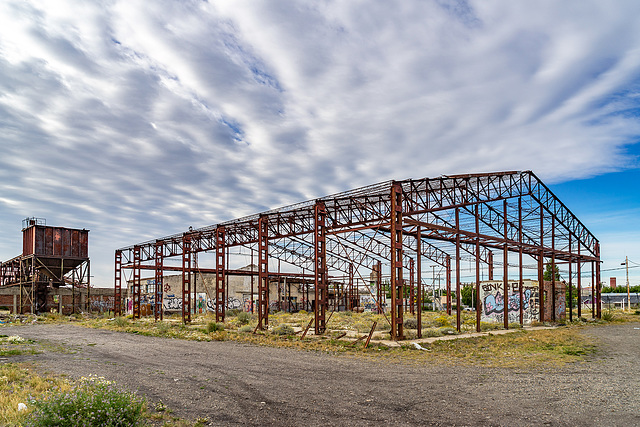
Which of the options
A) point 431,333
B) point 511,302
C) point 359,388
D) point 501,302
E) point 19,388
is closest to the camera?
point 19,388

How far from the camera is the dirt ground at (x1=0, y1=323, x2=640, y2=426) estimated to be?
7.80 m

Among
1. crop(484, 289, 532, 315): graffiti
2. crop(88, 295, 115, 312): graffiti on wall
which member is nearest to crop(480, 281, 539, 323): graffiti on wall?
crop(484, 289, 532, 315): graffiti

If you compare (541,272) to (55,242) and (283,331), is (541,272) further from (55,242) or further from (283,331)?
(55,242)

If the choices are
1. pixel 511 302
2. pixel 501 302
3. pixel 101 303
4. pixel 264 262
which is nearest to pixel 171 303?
pixel 101 303

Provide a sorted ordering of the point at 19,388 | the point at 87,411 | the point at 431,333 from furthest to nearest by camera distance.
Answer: the point at 431,333 → the point at 19,388 → the point at 87,411

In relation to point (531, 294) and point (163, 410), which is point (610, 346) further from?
point (163, 410)

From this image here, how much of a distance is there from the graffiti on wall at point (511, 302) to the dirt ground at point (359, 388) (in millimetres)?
17893

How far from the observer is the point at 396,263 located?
786 inches

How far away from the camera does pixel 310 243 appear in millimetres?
42875

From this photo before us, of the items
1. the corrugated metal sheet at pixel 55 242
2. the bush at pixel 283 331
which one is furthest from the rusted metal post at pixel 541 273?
the corrugated metal sheet at pixel 55 242

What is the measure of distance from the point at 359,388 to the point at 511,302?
90.5ft

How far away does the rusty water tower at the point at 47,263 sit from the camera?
45.2 metres

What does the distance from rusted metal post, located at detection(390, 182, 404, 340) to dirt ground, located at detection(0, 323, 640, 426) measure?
15.9 ft

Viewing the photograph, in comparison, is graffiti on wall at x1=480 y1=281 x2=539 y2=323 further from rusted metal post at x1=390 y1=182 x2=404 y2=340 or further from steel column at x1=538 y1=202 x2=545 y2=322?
rusted metal post at x1=390 y1=182 x2=404 y2=340
